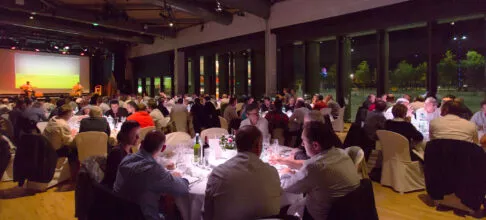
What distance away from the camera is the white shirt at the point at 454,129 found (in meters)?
4.03

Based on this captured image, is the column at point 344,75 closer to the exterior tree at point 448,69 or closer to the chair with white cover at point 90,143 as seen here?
the exterior tree at point 448,69

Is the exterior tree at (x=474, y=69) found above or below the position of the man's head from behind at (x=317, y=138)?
above

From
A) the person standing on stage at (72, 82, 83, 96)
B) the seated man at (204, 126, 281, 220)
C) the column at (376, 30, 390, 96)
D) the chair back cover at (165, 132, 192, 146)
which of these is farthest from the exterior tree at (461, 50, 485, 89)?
the person standing on stage at (72, 82, 83, 96)

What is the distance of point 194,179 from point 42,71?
20.3 metres

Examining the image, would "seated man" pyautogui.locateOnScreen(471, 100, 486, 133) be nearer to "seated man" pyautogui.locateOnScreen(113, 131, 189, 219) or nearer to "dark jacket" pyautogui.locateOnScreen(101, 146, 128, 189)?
"seated man" pyautogui.locateOnScreen(113, 131, 189, 219)

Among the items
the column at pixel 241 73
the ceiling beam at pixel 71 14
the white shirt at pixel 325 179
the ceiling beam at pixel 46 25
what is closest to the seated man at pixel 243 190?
the white shirt at pixel 325 179

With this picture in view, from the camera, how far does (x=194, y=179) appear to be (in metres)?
2.77

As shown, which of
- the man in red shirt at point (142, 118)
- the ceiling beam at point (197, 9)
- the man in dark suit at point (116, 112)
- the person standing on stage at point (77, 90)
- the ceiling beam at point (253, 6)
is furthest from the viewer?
the person standing on stage at point (77, 90)

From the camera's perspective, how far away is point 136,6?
1225 centimetres

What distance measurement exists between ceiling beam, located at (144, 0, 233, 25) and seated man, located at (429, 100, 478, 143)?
785 cm

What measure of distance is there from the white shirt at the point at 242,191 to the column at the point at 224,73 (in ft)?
46.5

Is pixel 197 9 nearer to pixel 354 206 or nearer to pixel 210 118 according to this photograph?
pixel 210 118

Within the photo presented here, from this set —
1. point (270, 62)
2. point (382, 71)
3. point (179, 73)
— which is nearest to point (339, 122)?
point (382, 71)

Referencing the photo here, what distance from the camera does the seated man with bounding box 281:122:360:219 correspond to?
2168 millimetres
